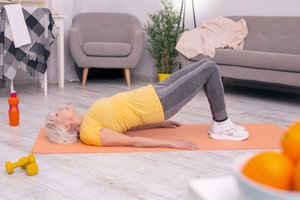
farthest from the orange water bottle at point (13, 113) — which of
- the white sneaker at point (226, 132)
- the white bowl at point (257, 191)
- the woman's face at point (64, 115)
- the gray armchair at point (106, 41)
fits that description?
the white bowl at point (257, 191)

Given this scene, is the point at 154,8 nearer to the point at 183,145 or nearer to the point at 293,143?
the point at 183,145

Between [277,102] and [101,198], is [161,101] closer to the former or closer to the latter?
[101,198]

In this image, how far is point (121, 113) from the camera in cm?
209

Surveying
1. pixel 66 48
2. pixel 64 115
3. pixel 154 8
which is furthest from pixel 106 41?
pixel 64 115

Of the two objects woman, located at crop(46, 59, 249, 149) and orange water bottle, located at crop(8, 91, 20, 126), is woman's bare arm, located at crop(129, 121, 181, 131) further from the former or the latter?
orange water bottle, located at crop(8, 91, 20, 126)

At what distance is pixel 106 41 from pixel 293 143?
4436 millimetres

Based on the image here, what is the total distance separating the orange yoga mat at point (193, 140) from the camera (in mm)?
2121

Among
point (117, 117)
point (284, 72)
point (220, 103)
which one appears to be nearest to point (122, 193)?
point (117, 117)

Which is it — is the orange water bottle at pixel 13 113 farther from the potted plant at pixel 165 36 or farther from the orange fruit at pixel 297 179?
the orange fruit at pixel 297 179

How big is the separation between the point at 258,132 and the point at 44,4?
2948 millimetres

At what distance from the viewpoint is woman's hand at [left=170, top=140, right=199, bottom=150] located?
6.97 ft

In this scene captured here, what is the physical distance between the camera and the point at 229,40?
4148 millimetres

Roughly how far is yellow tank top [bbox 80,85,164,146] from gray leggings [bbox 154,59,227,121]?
0.05 meters

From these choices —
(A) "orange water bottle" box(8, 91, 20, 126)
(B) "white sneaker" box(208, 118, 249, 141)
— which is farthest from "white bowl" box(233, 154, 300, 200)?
(A) "orange water bottle" box(8, 91, 20, 126)
